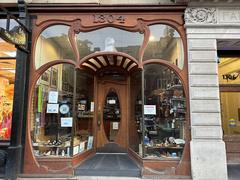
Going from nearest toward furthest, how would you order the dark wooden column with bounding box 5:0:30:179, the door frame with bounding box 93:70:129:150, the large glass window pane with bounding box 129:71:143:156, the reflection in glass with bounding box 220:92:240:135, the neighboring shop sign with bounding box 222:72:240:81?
the dark wooden column with bounding box 5:0:30:179 < the large glass window pane with bounding box 129:71:143:156 < the reflection in glass with bounding box 220:92:240:135 < the neighboring shop sign with bounding box 222:72:240:81 < the door frame with bounding box 93:70:129:150

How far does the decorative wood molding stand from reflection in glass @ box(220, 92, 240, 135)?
280 cm

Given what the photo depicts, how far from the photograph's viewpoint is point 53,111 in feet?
21.2

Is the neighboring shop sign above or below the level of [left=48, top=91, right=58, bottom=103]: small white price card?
above

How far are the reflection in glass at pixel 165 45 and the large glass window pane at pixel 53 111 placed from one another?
8.71 feet

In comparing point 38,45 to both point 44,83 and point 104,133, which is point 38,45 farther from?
point 104,133


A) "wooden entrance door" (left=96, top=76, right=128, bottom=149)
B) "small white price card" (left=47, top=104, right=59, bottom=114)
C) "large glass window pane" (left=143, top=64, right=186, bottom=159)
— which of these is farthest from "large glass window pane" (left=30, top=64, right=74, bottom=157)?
"large glass window pane" (left=143, top=64, right=186, bottom=159)

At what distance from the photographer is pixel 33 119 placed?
250 inches

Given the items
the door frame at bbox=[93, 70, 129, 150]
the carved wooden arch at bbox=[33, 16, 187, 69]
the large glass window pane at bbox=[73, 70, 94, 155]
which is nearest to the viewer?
the carved wooden arch at bbox=[33, 16, 187, 69]

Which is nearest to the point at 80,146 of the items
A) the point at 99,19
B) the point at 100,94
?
the point at 100,94

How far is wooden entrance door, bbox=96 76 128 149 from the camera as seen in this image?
8.16 metres

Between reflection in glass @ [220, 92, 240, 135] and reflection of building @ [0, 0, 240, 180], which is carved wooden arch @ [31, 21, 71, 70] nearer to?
reflection of building @ [0, 0, 240, 180]

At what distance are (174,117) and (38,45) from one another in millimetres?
4928

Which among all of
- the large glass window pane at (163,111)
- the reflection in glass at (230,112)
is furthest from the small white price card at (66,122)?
the reflection in glass at (230,112)

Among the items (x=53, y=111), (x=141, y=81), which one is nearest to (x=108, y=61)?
(x=141, y=81)
